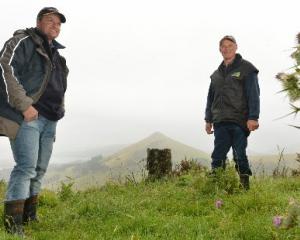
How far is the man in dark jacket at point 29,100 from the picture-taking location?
17.9 ft

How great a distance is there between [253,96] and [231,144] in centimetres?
86

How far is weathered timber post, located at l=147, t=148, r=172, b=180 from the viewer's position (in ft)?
37.8

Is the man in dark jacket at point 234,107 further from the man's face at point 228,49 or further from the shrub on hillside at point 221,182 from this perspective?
the shrub on hillside at point 221,182

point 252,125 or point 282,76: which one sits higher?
point 282,76

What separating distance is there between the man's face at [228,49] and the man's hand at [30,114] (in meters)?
3.51

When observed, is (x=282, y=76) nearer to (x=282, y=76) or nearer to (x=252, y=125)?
(x=282, y=76)

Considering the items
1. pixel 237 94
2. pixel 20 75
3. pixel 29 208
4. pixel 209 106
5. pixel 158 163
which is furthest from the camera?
pixel 158 163

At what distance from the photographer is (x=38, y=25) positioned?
19.8ft

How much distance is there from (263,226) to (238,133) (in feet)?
8.56

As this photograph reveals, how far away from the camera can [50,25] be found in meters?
5.95

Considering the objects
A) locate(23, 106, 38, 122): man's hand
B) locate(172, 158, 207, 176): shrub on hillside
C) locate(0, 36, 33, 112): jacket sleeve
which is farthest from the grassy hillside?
locate(172, 158, 207, 176): shrub on hillside

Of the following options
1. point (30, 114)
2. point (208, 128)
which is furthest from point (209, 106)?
point (30, 114)

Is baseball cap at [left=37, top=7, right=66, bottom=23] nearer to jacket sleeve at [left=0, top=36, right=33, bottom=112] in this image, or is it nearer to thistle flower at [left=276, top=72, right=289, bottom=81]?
jacket sleeve at [left=0, top=36, right=33, bottom=112]

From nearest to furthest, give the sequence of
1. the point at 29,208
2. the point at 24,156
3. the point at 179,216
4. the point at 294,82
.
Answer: the point at 294,82 < the point at 24,156 < the point at 179,216 < the point at 29,208
